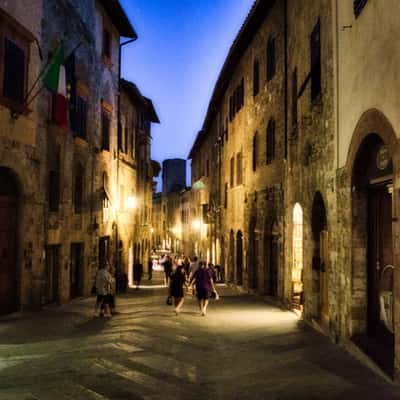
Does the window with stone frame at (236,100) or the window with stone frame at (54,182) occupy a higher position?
the window with stone frame at (236,100)

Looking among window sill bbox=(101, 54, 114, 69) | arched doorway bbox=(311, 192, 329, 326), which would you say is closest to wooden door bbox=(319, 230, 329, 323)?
arched doorway bbox=(311, 192, 329, 326)

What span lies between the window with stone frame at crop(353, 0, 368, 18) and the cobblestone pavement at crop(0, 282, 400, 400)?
212 inches

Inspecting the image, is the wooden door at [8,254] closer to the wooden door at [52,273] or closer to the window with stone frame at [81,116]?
the wooden door at [52,273]

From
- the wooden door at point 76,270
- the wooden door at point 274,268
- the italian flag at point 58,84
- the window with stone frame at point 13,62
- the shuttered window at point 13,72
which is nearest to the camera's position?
the window with stone frame at point 13,62

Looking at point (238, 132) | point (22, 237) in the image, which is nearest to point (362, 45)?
point (22, 237)

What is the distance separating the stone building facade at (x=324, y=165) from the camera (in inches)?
299

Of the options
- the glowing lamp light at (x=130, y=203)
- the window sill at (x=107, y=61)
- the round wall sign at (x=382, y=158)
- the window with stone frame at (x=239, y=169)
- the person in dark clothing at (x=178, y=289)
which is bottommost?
the person in dark clothing at (x=178, y=289)

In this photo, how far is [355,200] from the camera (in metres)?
8.78

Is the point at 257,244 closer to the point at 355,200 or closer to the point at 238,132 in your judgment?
the point at 238,132

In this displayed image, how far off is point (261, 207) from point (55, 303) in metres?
7.37

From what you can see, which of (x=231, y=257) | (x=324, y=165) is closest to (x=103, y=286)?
(x=324, y=165)

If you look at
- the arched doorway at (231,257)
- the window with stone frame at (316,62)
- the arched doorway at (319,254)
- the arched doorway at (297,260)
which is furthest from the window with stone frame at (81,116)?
the arched doorway at (231,257)

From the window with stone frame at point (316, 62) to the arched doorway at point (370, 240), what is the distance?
10.7 ft

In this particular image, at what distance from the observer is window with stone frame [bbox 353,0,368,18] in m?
7.95
